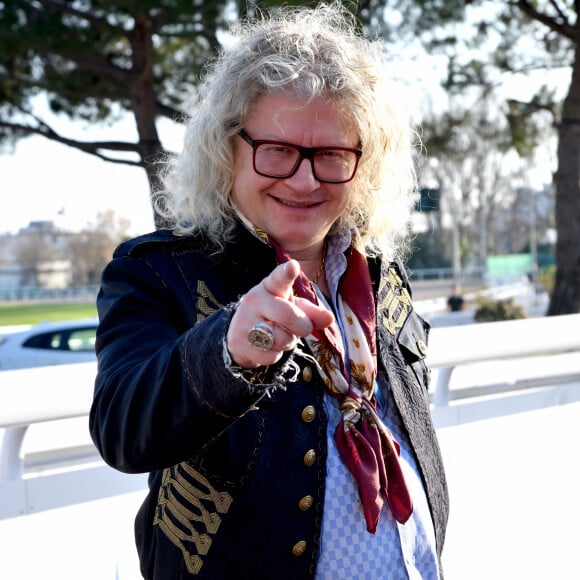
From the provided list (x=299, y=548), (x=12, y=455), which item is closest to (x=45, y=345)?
(x=12, y=455)

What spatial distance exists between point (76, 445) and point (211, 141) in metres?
1.12

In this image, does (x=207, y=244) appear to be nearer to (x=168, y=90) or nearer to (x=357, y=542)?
(x=357, y=542)

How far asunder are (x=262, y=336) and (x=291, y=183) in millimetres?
575

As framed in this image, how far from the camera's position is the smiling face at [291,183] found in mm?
1562

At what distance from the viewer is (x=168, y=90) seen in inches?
540

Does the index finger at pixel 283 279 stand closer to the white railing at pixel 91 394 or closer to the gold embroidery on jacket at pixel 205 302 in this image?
the gold embroidery on jacket at pixel 205 302

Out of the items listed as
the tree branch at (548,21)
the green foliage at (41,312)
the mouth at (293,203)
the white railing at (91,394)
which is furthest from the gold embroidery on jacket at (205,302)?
the green foliage at (41,312)

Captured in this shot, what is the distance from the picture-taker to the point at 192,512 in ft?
4.73

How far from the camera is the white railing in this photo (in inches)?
73.4

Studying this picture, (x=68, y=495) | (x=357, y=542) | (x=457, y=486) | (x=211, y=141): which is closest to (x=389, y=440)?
(x=357, y=542)

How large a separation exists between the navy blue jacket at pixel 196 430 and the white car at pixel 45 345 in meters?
12.9

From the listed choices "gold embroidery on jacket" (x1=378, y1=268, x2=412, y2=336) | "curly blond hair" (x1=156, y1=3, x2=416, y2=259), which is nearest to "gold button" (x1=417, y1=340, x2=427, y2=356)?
"gold embroidery on jacket" (x1=378, y1=268, x2=412, y2=336)

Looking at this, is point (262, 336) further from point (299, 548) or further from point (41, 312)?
point (41, 312)

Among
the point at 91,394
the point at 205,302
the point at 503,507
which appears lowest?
the point at 503,507
